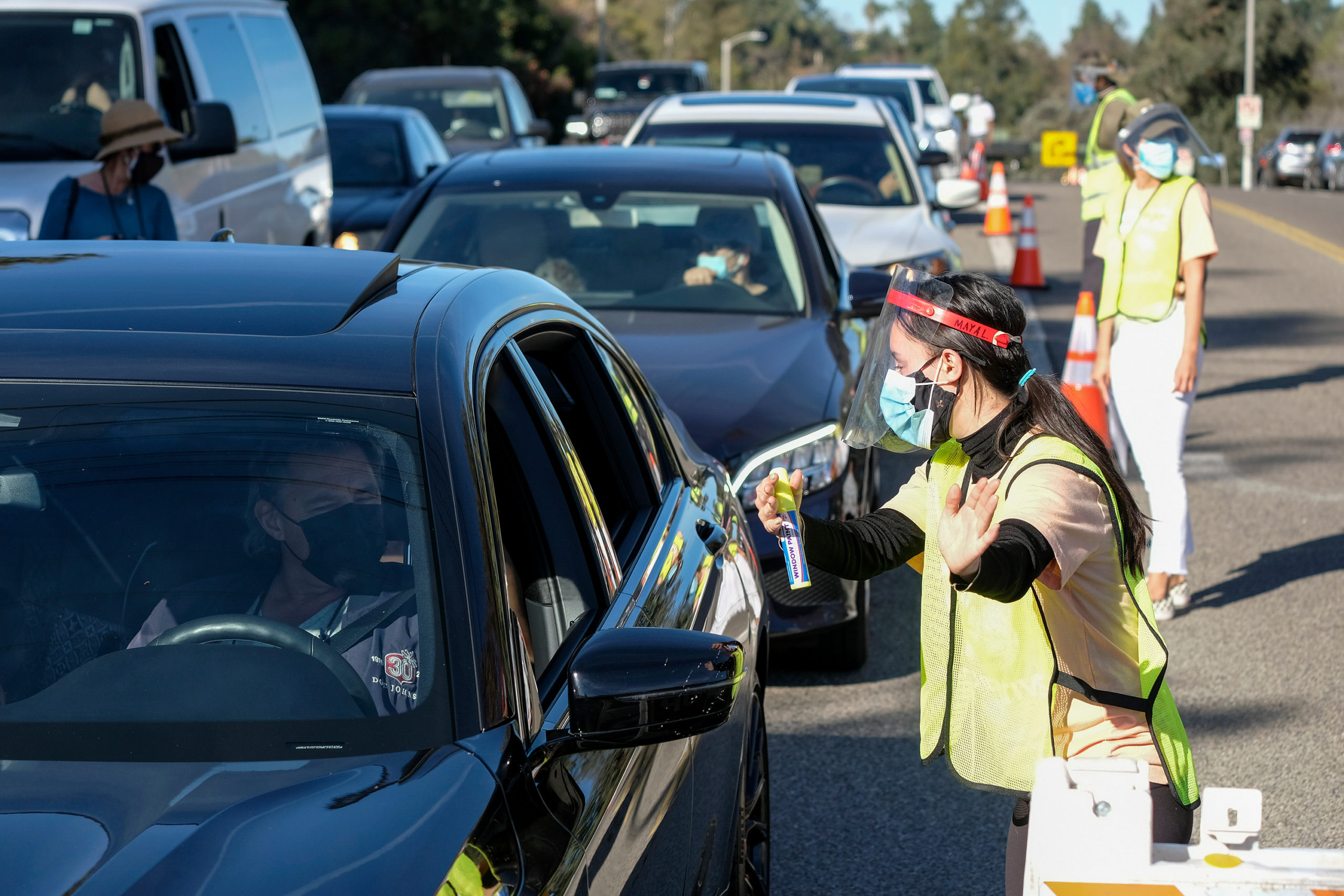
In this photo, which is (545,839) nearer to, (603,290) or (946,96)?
(603,290)

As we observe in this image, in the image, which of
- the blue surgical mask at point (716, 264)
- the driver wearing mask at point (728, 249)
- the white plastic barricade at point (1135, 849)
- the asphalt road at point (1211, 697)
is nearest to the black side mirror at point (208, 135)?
the driver wearing mask at point (728, 249)

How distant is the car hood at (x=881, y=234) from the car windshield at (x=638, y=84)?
22.2m

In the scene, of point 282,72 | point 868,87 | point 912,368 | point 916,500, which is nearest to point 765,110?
point 282,72

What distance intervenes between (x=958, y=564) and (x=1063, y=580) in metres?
0.21

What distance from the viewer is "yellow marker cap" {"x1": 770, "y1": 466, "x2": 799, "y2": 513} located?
286 cm

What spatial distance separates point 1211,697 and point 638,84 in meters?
28.1

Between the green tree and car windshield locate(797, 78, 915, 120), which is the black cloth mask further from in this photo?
the green tree

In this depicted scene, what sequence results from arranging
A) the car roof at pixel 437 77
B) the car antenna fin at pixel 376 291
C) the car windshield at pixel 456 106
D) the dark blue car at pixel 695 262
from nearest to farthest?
1. the car antenna fin at pixel 376 291
2. the dark blue car at pixel 695 262
3. the car windshield at pixel 456 106
4. the car roof at pixel 437 77

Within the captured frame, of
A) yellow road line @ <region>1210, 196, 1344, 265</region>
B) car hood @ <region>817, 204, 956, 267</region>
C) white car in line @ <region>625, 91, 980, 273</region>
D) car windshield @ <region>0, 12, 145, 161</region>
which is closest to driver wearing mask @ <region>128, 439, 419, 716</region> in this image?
car windshield @ <region>0, 12, 145, 161</region>

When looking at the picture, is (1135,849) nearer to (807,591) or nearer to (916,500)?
(916,500)

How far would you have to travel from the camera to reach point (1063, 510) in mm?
2584

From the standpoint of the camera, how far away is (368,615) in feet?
7.79

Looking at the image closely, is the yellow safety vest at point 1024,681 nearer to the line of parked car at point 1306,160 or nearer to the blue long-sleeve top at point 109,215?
the blue long-sleeve top at point 109,215

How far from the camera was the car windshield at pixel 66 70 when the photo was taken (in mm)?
8109
